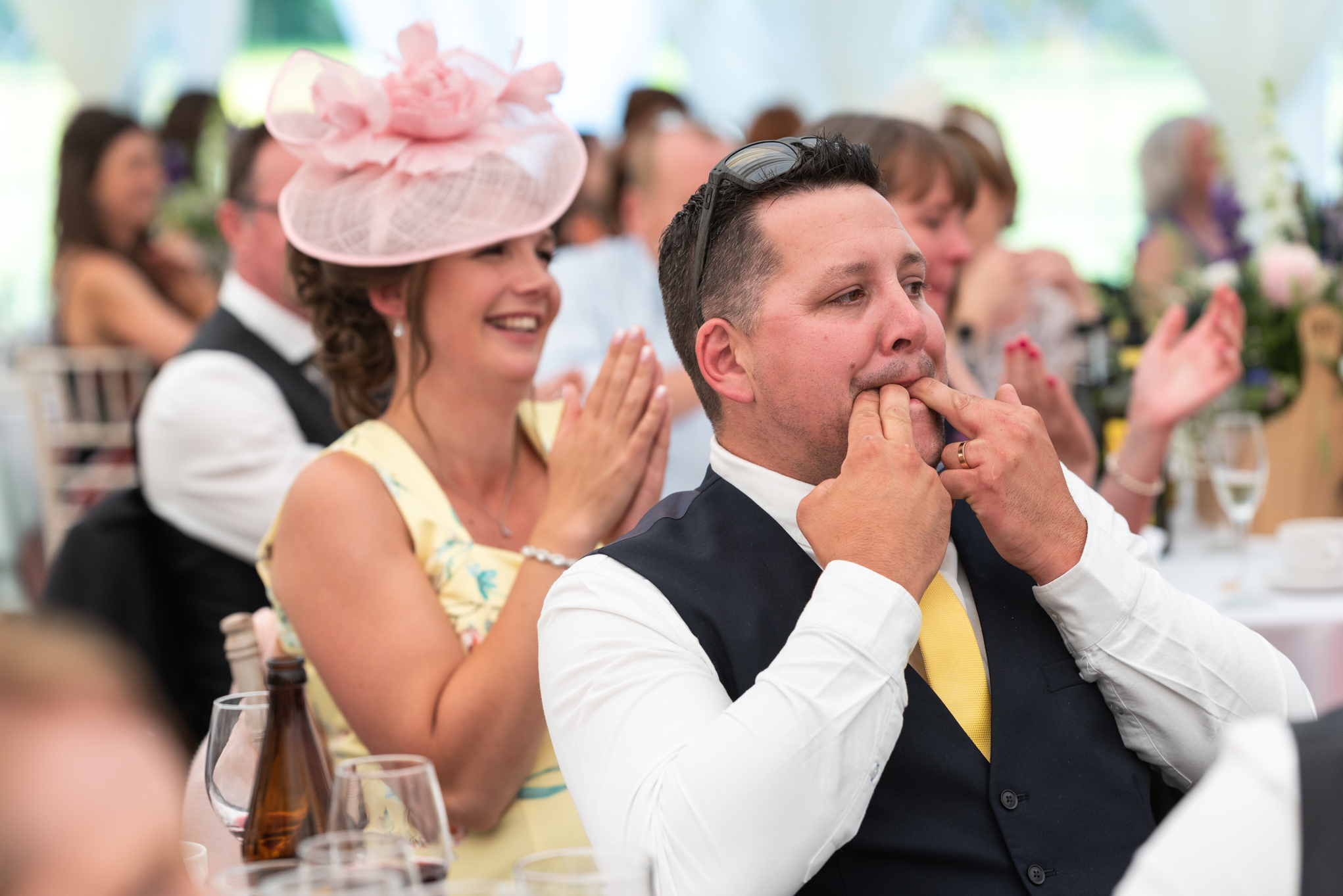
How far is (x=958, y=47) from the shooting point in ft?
30.9

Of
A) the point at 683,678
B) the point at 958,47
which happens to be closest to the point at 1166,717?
the point at 683,678

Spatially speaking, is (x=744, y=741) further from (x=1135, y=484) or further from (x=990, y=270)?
(x=990, y=270)

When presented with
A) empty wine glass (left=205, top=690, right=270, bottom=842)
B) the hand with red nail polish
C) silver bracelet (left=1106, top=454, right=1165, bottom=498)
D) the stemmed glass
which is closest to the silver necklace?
empty wine glass (left=205, top=690, right=270, bottom=842)

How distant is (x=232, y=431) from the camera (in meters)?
2.88

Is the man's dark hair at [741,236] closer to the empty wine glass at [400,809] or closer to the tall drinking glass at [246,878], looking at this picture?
the empty wine glass at [400,809]

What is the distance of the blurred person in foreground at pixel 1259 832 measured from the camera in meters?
0.81

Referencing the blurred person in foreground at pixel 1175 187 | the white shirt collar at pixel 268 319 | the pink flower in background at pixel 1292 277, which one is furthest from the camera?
the blurred person in foreground at pixel 1175 187

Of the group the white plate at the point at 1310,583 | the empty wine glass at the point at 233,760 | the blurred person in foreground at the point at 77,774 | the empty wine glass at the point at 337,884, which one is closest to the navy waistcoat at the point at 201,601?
the empty wine glass at the point at 233,760

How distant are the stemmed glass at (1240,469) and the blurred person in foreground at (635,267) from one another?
1503 mm

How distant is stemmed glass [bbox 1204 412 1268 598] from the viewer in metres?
2.68

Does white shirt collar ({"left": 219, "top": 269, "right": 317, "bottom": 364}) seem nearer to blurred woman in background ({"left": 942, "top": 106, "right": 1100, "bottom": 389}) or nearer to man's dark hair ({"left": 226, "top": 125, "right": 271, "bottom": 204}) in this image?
man's dark hair ({"left": 226, "top": 125, "right": 271, "bottom": 204})

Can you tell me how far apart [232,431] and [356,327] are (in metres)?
0.83

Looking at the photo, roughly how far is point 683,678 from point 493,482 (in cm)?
91

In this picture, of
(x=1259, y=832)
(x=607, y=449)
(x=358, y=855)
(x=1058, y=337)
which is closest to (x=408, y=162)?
(x=607, y=449)
